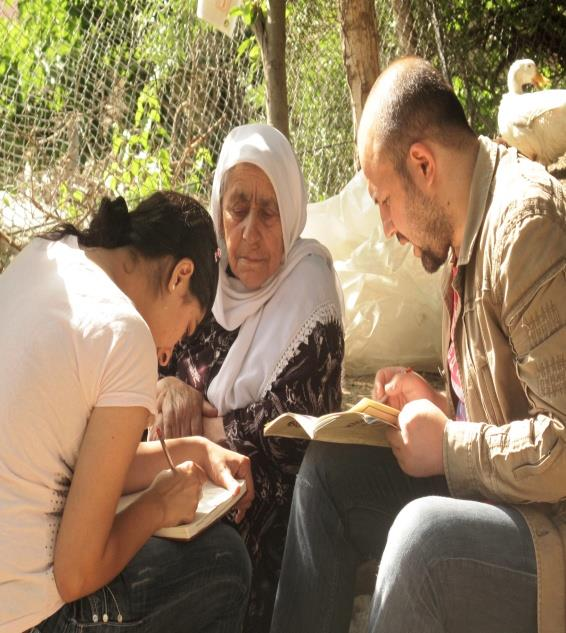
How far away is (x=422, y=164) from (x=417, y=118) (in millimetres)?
114

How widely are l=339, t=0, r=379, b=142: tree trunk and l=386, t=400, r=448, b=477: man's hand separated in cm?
314

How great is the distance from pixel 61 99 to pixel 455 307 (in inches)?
165

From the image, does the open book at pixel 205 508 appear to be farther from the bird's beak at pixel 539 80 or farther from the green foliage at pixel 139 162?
the bird's beak at pixel 539 80

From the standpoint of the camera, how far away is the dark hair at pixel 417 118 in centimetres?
229

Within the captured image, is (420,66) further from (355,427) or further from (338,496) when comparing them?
(338,496)

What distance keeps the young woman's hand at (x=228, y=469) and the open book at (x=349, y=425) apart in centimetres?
23

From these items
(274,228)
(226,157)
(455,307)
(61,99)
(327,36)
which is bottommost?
(455,307)

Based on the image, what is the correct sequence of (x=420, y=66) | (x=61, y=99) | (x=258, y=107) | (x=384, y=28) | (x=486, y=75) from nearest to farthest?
1. (x=420, y=66)
2. (x=61, y=99)
3. (x=258, y=107)
4. (x=384, y=28)
5. (x=486, y=75)

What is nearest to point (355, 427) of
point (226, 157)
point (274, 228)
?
point (274, 228)

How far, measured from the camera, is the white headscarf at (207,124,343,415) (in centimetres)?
310

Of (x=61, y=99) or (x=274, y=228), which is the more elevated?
(x=61, y=99)

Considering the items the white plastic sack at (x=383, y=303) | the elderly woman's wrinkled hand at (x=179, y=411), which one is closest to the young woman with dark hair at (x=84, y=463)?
the elderly woman's wrinkled hand at (x=179, y=411)

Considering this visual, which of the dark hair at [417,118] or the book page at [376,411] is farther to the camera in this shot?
the dark hair at [417,118]

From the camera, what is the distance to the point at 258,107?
6.51m
